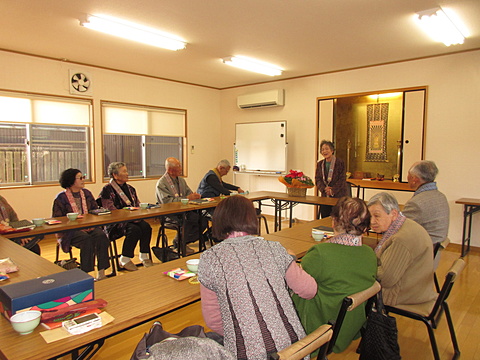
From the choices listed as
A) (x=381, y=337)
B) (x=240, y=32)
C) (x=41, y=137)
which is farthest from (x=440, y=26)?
(x=41, y=137)

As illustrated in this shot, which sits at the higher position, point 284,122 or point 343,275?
point 284,122

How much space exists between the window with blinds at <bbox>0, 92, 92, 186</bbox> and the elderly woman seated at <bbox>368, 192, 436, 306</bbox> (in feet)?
16.5

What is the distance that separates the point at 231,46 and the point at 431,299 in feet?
12.1

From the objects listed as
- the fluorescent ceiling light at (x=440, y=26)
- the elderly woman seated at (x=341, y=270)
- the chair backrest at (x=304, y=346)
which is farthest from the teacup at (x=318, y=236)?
the fluorescent ceiling light at (x=440, y=26)

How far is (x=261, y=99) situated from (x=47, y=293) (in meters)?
5.91

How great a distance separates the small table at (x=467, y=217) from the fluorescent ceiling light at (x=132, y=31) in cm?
413

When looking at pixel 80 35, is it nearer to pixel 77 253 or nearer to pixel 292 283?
pixel 77 253

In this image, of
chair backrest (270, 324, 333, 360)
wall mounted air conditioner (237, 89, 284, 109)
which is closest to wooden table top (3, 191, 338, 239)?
chair backrest (270, 324, 333, 360)

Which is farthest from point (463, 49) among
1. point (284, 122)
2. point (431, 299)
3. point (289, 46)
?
point (431, 299)

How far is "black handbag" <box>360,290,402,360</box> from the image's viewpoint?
Answer: 5.37 feet

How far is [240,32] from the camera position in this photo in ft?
13.1

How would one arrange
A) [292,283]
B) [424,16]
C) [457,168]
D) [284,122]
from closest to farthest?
[292,283]
[424,16]
[457,168]
[284,122]

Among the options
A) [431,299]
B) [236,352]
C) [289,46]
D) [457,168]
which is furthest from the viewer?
[457,168]

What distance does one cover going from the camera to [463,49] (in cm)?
466
